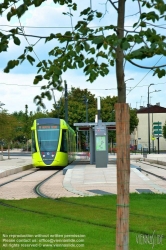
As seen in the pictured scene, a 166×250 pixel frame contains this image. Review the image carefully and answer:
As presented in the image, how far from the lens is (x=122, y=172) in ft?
18.4

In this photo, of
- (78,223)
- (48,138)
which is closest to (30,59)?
(78,223)

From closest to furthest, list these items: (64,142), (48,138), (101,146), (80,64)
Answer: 1. (80,64)
2. (101,146)
3. (48,138)
4. (64,142)

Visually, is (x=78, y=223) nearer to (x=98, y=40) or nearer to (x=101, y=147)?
(x=98, y=40)

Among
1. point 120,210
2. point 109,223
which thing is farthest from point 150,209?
point 120,210

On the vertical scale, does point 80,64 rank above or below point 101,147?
above

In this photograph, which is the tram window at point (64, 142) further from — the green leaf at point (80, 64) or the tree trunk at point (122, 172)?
the green leaf at point (80, 64)

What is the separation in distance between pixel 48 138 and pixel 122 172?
33286mm

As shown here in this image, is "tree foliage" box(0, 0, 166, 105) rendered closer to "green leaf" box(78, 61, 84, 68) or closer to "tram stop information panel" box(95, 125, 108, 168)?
"green leaf" box(78, 61, 84, 68)

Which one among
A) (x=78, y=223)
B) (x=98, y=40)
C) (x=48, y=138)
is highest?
(x=48, y=138)

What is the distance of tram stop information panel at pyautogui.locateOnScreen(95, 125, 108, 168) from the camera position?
3553cm

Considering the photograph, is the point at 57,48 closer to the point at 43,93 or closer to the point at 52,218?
the point at 43,93

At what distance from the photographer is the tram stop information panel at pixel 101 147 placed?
3553 cm

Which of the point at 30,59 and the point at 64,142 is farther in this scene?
the point at 64,142

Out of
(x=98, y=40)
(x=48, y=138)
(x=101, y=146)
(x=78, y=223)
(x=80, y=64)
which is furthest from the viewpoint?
(x=48, y=138)
